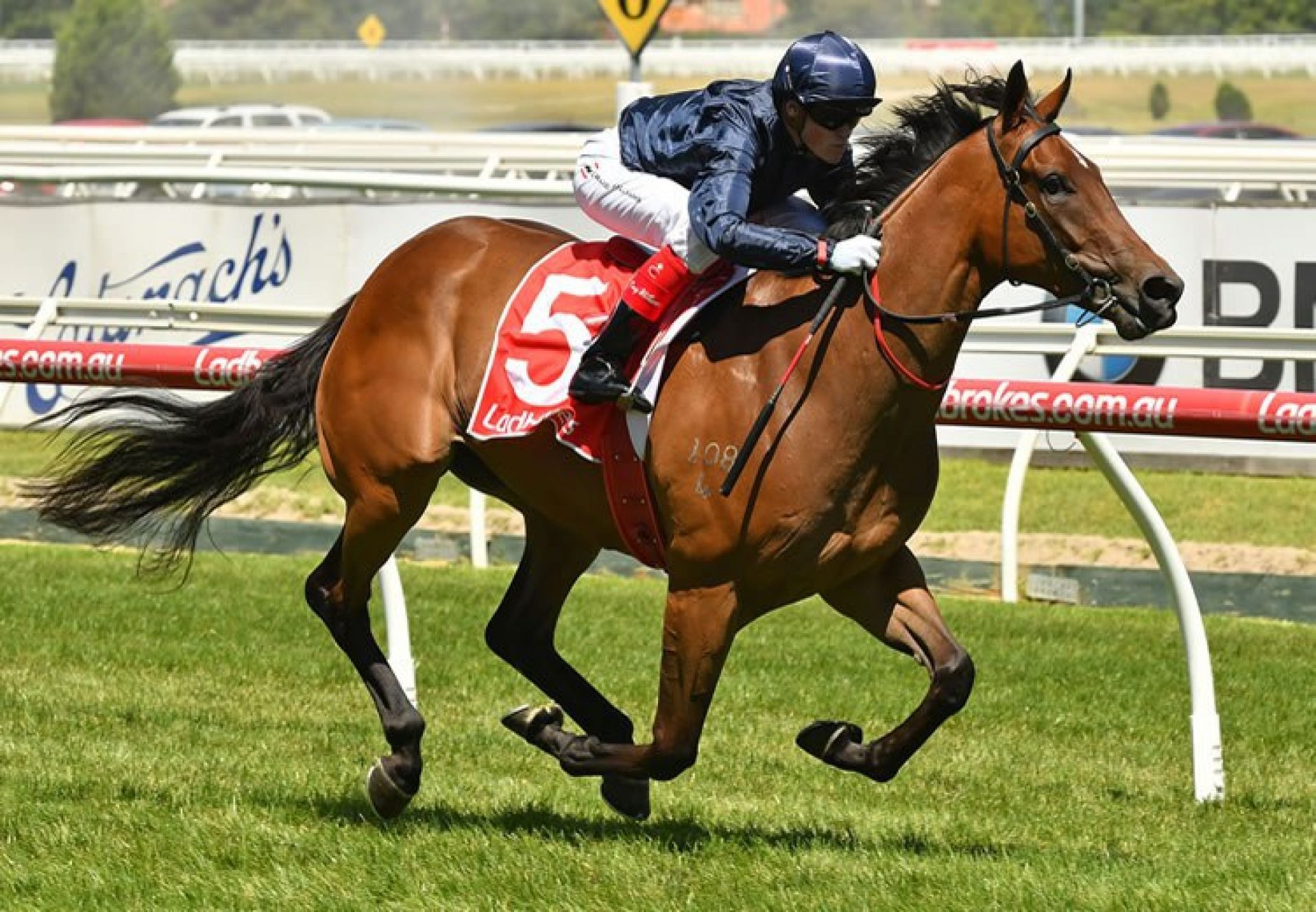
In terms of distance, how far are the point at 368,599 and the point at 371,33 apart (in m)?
39.6

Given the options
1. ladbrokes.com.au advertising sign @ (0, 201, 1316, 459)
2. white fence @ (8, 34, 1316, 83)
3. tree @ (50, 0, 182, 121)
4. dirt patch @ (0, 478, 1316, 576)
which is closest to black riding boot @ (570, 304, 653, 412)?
dirt patch @ (0, 478, 1316, 576)

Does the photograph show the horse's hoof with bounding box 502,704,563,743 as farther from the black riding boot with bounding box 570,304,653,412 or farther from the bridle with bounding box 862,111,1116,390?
the bridle with bounding box 862,111,1116,390

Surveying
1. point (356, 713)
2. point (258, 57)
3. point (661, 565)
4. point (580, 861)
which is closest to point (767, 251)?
point (661, 565)

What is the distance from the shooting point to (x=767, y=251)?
14.9 ft

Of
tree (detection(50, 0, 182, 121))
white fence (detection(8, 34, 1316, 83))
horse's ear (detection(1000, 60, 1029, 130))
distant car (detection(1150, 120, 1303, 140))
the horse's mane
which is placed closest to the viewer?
horse's ear (detection(1000, 60, 1029, 130))

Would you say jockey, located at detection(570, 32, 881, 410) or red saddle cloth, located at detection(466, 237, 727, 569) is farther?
red saddle cloth, located at detection(466, 237, 727, 569)

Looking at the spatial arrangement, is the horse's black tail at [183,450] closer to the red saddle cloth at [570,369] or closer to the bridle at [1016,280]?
the red saddle cloth at [570,369]

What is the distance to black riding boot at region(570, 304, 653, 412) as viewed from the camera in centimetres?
482

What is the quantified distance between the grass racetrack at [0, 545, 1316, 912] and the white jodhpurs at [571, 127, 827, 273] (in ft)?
4.47

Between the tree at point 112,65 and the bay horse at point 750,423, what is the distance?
32491mm

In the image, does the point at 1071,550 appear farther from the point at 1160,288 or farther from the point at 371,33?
the point at 371,33

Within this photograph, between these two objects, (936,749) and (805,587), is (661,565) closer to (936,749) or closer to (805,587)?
(805,587)

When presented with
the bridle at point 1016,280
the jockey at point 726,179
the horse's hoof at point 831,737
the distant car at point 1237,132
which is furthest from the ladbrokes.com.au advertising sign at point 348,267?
the distant car at point 1237,132

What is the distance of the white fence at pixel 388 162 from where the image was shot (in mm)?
11211
